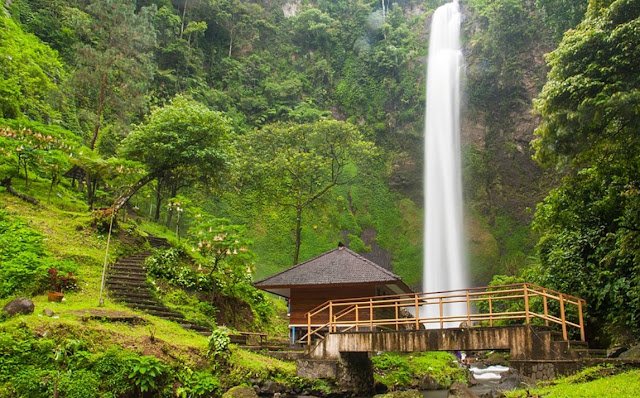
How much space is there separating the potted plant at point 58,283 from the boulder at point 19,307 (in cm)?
190

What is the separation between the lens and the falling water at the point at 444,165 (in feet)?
119

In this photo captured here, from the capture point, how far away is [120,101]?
29297 millimetres

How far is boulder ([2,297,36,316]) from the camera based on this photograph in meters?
11.5

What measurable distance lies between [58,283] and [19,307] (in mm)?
2876

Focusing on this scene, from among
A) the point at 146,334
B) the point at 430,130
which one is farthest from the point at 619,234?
the point at 430,130

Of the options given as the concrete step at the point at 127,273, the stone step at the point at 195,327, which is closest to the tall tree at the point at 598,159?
the stone step at the point at 195,327

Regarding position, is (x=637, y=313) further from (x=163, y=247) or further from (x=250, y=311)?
(x=163, y=247)

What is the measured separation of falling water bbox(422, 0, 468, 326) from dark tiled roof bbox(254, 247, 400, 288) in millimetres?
17862

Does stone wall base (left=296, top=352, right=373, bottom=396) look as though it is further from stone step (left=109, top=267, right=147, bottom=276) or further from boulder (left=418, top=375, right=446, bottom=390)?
stone step (left=109, top=267, right=147, bottom=276)

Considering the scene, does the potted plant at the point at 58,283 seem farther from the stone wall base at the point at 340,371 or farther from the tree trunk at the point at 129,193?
the stone wall base at the point at 340,371

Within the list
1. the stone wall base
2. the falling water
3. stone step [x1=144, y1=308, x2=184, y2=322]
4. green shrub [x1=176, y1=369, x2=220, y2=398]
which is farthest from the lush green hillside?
green shrub [x1=176, y1=369, x2=220, y2=398]

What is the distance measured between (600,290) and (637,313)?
68.3 inches

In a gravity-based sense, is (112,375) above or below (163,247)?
below

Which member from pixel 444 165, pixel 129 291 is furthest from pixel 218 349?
pixel 444 165
